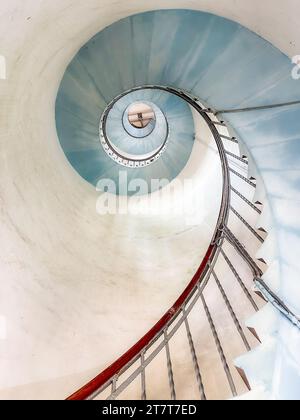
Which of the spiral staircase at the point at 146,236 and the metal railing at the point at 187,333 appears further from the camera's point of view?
the spiral staircase at the point at 146,236

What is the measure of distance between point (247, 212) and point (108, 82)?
306 cm

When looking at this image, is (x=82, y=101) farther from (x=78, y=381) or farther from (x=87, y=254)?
(x=78, y=381)

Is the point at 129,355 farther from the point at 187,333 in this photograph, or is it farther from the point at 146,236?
the point at 146,236

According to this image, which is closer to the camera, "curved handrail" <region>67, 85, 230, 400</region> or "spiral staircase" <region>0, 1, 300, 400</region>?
"curved handrail" <region>67, 85, 230, 400</region>

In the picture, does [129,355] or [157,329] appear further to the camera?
[157,329]

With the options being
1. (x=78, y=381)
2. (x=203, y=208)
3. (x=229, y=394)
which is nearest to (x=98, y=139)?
(x=203, y=208)

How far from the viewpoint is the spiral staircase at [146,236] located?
2.97 metres

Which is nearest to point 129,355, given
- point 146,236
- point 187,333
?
point 187,333

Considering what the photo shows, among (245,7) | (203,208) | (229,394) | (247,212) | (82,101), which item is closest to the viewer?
(245,7)

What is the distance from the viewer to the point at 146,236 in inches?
234

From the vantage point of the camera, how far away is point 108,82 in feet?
17.2

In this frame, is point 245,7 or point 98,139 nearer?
point 245,7

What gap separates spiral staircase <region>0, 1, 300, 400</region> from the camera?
9.73 feet

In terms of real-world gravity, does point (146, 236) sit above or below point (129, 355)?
above
